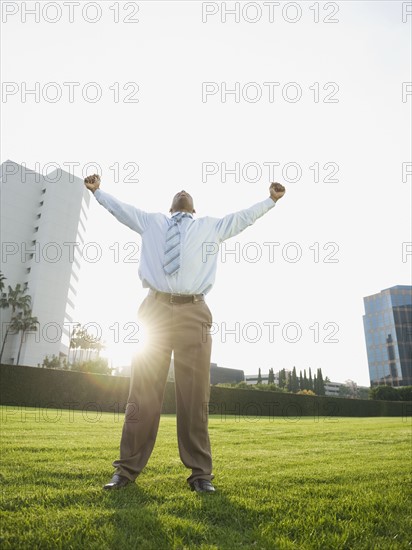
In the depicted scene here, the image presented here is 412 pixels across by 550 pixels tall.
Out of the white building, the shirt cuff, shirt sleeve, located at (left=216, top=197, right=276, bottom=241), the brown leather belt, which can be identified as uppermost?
the white building

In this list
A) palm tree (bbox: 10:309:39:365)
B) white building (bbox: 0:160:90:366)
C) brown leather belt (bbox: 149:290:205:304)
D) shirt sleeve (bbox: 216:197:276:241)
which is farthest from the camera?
white building (bbox: 0:160:90:366)

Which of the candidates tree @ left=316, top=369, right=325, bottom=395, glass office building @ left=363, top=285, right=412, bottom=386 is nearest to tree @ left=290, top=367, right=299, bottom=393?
tree @ left=316, top=369, right=325, bottom=395

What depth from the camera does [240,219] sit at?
3.80m

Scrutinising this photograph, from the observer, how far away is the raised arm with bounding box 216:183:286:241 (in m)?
3.79

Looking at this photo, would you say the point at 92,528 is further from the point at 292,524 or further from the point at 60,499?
the point at 292,524

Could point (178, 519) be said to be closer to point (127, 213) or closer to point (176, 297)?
point (176, 297)

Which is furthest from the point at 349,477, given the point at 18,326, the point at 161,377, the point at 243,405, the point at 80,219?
the point at 80,219

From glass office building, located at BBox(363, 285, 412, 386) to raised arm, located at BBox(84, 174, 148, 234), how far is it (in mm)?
98730

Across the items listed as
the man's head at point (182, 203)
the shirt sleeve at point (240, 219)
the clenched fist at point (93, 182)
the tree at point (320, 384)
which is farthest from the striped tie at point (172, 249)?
the tree at point (320, 384)

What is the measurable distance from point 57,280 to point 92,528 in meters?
83.6

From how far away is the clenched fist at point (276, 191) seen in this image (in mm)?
3807

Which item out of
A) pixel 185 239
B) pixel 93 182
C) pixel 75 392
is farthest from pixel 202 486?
pixel 75 392

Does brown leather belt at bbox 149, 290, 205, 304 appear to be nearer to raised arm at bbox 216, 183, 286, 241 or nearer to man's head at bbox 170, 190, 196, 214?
raised arm at bbox 216, 183, 286, 241

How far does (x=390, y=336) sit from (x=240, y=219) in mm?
101169
